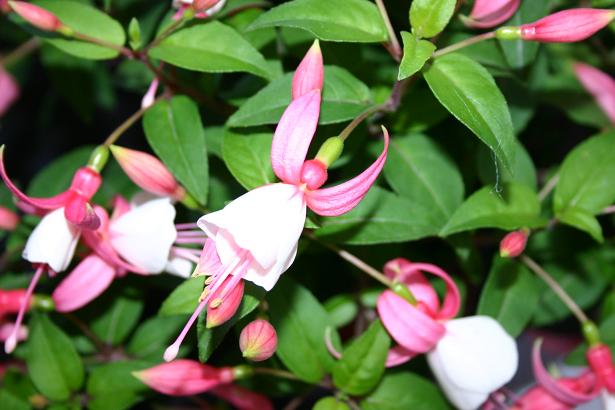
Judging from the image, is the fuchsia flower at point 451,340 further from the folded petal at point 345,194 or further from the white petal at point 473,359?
the folded petal at point 345,194

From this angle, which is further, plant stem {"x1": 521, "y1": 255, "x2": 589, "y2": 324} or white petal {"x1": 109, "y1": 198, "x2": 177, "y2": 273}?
plant stem {"x1": 521, "y1": 255, "x2": 589, "y2": 324}

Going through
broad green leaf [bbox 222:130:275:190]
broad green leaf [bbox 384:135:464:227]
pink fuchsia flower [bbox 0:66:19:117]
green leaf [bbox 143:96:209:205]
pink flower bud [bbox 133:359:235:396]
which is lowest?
pink fuchsia flower [bbox 0:66:19:117]

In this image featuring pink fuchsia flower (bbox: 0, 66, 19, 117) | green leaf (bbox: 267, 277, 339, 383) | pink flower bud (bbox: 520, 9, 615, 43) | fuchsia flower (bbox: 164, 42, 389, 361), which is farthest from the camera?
pink fuchsia flower (bbox: 0, 66, 19, 117)

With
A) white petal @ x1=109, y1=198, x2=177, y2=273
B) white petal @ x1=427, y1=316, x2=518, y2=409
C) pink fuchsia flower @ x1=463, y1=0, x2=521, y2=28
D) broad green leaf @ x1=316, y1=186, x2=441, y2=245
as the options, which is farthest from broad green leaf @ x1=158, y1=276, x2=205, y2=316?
pink fuchsia flower @ x1=463, y1=0, x2=521, y2=28

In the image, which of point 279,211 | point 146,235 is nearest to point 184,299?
point 146,235

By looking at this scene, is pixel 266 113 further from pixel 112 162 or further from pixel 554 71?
pixel 554 71

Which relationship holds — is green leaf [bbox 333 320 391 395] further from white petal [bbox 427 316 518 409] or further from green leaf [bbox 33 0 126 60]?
green leaf [bbox 33 0 126 60]

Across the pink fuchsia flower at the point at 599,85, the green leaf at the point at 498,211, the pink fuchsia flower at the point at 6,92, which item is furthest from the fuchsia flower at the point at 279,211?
the pink fuchsia flower at the point at 6,92
